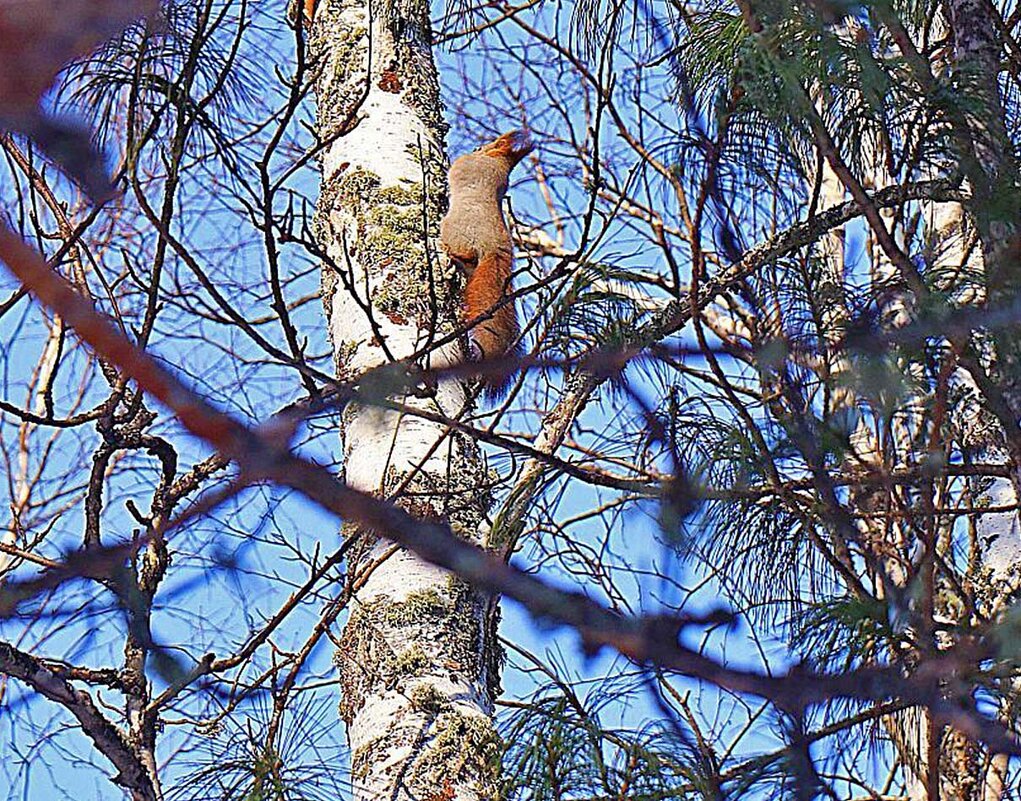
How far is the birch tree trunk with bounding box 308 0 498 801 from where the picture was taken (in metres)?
1.44

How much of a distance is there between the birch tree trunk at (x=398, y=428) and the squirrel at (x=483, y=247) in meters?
0.04

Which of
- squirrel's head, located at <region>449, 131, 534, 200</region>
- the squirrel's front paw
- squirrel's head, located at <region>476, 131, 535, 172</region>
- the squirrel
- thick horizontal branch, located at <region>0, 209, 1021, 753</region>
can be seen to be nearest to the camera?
thick horizontal branch, located at <region>0, 209, 1021, 753</region>

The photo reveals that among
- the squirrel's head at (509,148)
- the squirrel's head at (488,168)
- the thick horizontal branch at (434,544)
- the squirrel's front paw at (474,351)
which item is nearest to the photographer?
the thick horizontal branch at (434,544)

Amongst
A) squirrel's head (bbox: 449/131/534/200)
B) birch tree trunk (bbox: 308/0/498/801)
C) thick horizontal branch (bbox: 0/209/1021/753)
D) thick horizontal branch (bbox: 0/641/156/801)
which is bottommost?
thick horizontal branch (bbox: 0/209/1021/753)

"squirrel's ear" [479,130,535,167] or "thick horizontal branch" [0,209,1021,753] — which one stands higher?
"squirrel's ear" [479,130,535,167]

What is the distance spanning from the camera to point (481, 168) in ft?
6.88

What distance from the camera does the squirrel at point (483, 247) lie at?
179cm

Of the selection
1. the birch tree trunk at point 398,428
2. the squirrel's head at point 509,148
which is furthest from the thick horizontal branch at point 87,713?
the squirrel's head at point 509,148

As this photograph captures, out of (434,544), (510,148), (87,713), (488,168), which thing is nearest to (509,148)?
(510,148)

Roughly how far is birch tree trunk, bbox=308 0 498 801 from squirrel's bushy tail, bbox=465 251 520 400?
0.09ft

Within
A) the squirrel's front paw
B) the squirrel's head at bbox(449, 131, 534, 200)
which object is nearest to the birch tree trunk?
the squirrel's front paw

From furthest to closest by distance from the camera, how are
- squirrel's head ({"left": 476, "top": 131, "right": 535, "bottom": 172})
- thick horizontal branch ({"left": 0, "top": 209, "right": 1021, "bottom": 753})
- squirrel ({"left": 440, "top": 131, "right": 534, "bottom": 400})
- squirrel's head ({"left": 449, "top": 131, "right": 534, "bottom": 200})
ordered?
squirrel's head ({"left": 476, "top": 131, "right": 535, "bottom": 172}), squirrel's head ({"left": 449, "top": 131, "right": 534, "bottom": 200}), squirrel ({"left": 440, "top": 131, "right": 534, "bottom": 400}), thick horizontal branch ({"left": 0, "top": 209, "right": 1021, "bottom": 753})

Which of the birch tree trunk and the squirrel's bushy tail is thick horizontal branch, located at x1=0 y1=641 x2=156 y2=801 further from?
the squirrel's bushy tail

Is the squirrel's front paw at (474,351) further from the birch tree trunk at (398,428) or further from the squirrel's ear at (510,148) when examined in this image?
the squirrel's ear at (510,148)
